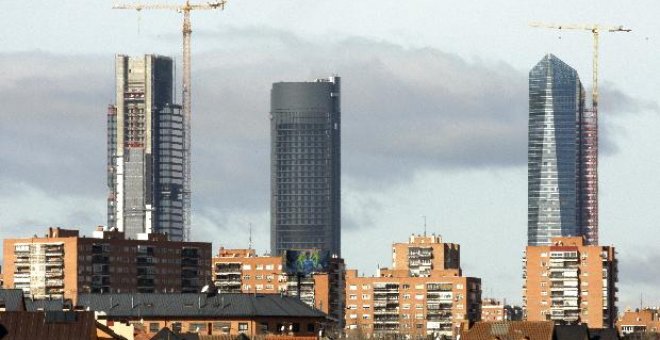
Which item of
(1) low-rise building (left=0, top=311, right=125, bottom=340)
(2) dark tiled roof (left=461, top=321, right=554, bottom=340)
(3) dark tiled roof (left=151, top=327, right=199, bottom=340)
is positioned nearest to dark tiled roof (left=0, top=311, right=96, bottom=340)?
(1) low-rise building (left=0, top=311, right=125, bottom=340)

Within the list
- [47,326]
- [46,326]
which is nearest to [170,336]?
[46,326]

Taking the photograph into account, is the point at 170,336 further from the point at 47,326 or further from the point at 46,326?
the point at 47,326

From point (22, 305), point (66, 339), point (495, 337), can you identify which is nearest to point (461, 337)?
point (495, 337)

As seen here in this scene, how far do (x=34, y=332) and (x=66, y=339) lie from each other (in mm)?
2278

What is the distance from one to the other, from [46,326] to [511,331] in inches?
1807

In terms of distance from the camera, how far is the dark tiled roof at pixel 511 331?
634 feet

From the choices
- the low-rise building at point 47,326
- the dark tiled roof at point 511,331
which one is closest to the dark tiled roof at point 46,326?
the low-rise building at point 47,326

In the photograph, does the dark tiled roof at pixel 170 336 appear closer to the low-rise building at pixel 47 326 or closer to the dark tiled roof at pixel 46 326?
the low-rise building at pixel 47 326

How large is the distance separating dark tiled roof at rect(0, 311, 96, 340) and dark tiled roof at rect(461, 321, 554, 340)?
42138 mm

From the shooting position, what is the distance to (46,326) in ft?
522

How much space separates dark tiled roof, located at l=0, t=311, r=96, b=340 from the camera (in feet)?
518

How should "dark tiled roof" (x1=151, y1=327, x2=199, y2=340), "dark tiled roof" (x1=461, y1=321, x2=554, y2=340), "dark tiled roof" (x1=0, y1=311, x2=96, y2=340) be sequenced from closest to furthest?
"dark tiled roof" (x1=0, y1=311, x2=96, y2=340) < "dark tiled roof" (x1=151, y1=327, x2=199, y2=340) < "dark tiled roof" (x1=461, y1=321, x2=554, y2=340)

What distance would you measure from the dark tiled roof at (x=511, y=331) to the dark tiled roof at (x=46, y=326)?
42.1 metres

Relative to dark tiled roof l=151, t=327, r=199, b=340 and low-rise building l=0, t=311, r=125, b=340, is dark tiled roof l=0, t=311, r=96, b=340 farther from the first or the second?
dark tiled roof l=151, t=327, r=199, b=340
